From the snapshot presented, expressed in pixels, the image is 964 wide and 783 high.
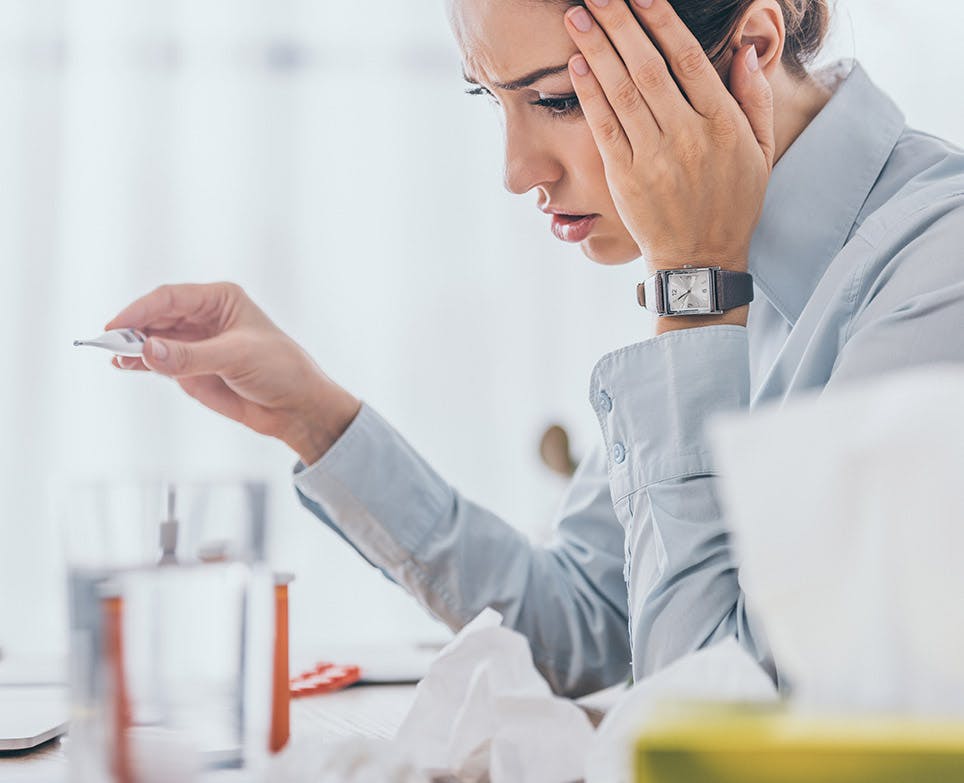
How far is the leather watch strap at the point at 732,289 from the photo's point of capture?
2.85 ft

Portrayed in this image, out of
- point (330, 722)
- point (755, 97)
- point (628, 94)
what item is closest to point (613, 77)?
point (628, 94)

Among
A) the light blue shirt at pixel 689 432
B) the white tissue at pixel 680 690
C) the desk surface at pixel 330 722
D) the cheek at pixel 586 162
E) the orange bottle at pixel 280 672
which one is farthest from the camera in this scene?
the cheek at pixel 586 162

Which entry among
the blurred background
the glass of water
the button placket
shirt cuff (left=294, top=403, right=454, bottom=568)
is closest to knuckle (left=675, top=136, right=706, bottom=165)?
the button placket

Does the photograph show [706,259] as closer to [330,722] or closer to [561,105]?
[561,105]

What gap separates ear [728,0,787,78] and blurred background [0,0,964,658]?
5.08 feet

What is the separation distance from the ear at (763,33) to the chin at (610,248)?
20cm

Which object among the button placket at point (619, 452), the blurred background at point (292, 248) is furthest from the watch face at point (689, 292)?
the blurred background at point (292, 248)

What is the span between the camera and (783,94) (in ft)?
3.42

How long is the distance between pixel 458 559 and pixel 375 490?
0.37 feet

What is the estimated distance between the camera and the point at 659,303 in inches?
34.4

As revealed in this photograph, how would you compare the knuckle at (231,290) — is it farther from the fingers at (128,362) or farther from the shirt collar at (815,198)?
the shirt collar at (815,198)

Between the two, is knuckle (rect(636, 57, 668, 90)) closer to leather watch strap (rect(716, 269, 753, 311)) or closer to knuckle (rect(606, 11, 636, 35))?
knuckle (rect(606, 11, 636, 35))

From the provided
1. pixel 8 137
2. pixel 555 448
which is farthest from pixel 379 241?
pixel 555 448

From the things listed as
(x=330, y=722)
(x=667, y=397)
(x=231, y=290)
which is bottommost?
(x=330, y=722)
